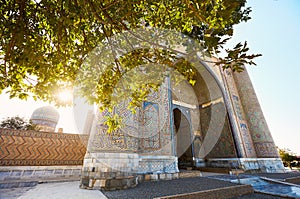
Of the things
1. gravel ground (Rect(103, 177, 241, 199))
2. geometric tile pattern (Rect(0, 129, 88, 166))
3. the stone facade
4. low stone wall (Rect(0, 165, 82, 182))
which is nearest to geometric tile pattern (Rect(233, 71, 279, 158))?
the stone facade

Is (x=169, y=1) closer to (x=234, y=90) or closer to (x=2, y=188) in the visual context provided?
(x=2, y=188)

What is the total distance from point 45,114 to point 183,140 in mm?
11831

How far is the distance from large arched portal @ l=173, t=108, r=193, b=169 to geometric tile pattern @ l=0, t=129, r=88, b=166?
5928 millimetres

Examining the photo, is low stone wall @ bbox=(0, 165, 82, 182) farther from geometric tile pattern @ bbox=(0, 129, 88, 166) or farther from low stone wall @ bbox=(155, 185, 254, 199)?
low stone wall @ bbox=(155, 185, 254, 199)

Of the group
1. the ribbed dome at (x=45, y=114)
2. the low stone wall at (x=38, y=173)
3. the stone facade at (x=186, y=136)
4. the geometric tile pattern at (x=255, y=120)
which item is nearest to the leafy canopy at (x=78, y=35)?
the stone facade at (x=186, y=136)

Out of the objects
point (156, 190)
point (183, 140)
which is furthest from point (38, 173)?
point (183, 140)

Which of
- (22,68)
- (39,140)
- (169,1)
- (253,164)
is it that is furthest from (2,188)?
(253,164)

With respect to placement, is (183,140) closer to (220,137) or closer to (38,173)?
(220,137)

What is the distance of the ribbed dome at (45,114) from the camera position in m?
12.5

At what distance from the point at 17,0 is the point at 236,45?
96.0 inches

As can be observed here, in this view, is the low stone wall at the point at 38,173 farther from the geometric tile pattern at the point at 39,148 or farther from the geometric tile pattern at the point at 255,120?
the geometric tile pattern at the point at 255,120

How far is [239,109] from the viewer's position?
884cm

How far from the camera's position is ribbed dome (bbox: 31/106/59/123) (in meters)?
12.5

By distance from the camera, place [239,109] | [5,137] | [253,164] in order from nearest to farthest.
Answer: [5,137], [253,164], [239,109]
